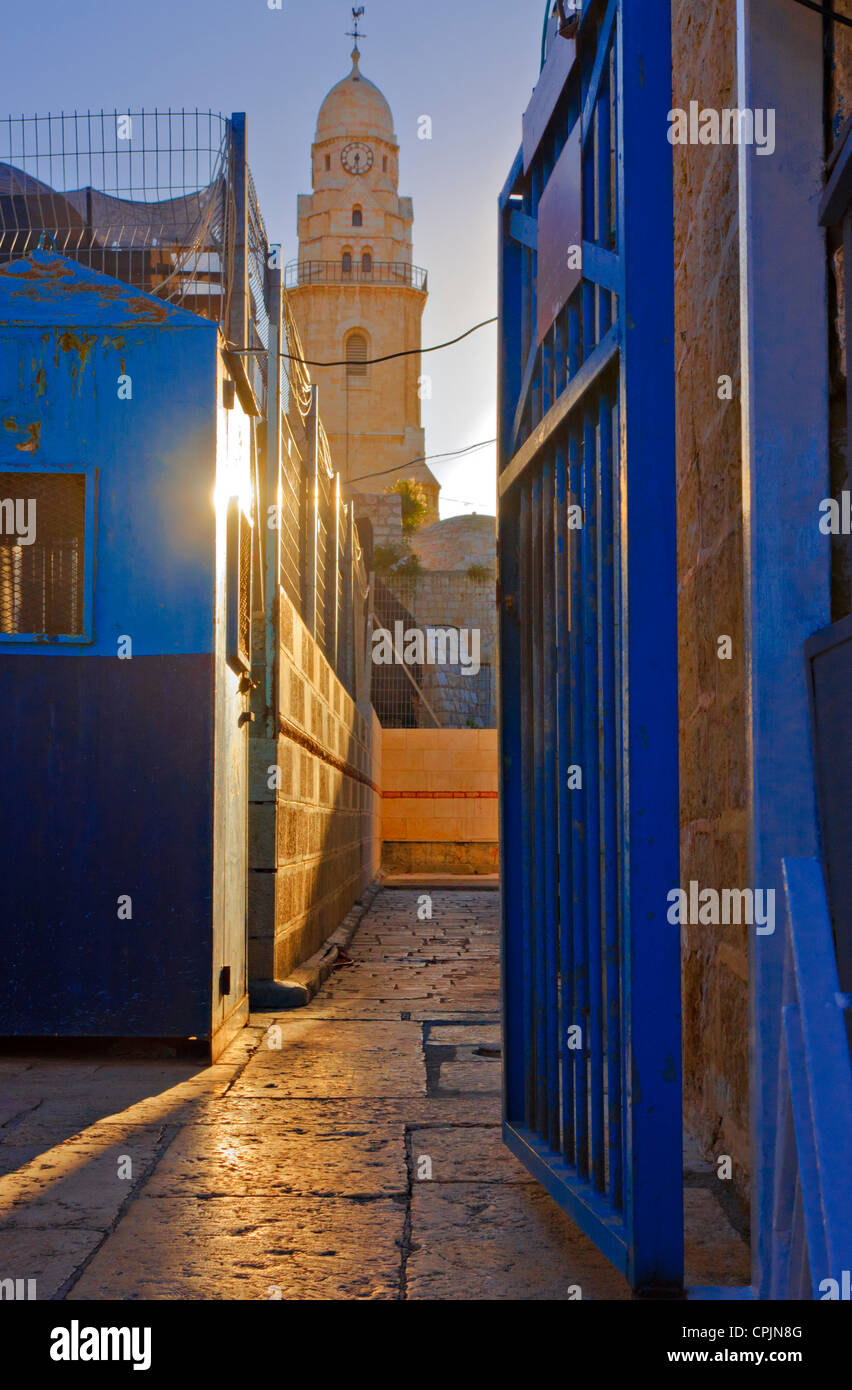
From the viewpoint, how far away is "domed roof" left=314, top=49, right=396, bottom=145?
56.2 m

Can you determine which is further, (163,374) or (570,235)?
(163,374)

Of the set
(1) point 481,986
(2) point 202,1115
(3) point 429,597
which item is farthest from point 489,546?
(2) point 202,1115

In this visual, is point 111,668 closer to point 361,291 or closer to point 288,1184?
point 288,1184

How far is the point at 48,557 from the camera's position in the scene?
454 centimetres

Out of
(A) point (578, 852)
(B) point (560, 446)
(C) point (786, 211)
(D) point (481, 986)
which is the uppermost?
(C) point (786, 211)

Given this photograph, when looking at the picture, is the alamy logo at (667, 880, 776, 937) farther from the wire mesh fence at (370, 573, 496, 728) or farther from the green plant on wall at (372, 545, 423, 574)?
the green plant on wall at (372, 545, 423, 574)

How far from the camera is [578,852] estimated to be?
108 inches

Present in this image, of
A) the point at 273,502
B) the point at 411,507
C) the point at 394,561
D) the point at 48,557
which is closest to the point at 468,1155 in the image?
the point at 48,557

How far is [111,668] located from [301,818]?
2748mm

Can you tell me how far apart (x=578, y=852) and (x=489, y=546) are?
4045 cm

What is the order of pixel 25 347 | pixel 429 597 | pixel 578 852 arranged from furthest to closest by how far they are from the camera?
pixel 429 597
pixel 25 347
pixel 578 852

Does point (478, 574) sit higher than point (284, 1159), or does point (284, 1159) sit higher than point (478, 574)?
point (478, 574)

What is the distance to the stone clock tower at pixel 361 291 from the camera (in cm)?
5459
